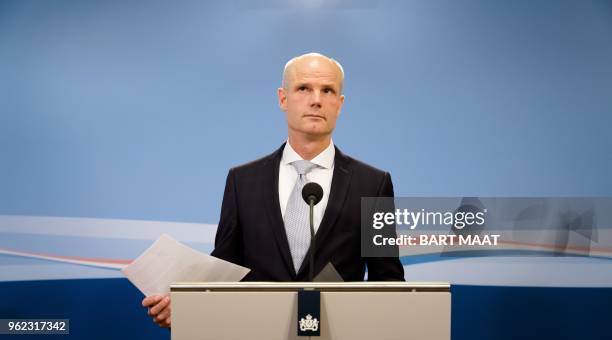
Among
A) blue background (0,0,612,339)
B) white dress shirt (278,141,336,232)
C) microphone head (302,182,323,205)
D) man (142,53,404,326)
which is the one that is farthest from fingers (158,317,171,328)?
blue background (0,0,612,339)

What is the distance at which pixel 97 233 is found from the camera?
11.2 feet

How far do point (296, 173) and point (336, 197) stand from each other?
0.70ft

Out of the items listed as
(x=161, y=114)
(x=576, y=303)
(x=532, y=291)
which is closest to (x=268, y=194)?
(x=161, y=114)

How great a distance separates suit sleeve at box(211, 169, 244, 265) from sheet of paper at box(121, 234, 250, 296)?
0.62 metres

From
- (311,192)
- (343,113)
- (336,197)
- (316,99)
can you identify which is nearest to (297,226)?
(336,197)

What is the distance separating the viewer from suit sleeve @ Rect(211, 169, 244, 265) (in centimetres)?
241

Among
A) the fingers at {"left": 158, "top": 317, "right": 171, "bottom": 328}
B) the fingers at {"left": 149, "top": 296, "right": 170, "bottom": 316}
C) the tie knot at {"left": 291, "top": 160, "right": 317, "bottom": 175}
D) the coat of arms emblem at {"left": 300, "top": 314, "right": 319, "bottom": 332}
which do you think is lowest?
the coat of arms emblem at {"left": 300, "top": 314, "right": 319, "bottom": 332}

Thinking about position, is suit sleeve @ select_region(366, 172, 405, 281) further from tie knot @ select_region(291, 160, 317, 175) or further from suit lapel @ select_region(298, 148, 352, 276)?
tie knot @ select_region(291, 160, 317, 175)

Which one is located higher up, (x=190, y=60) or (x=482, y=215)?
(x=190, y=60)

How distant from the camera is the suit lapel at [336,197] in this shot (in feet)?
7.61

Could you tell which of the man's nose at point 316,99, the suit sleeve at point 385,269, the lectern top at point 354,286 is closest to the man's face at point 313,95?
the man's nose at point 316,99

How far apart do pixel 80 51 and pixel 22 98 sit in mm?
390

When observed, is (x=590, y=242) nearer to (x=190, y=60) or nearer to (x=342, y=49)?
(x=342, y=49)
